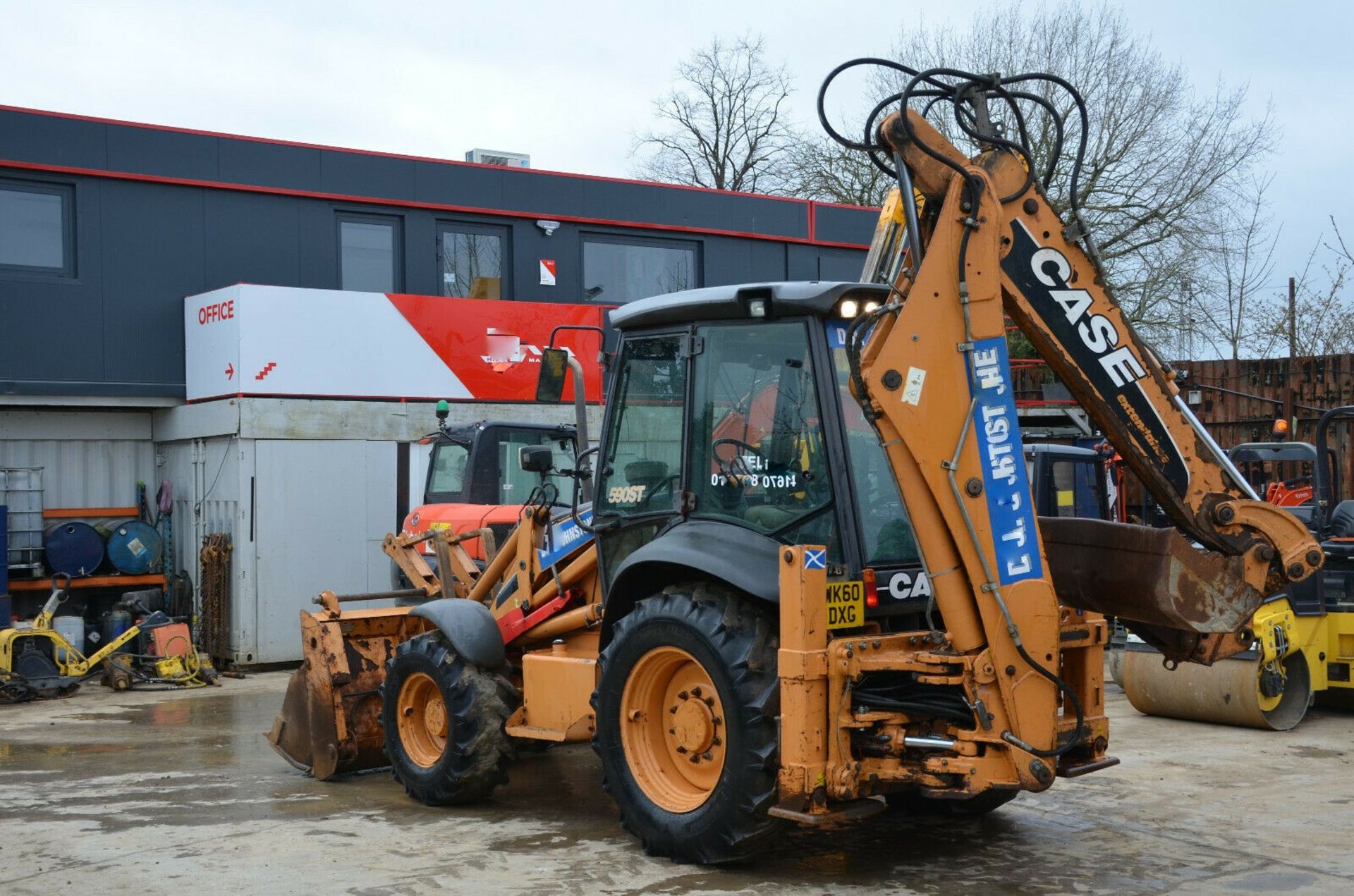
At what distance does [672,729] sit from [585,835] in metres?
0.96

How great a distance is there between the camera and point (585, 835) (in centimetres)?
687

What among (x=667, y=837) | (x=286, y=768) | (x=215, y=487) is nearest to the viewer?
(x=667, y=837)

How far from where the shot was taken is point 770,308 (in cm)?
617

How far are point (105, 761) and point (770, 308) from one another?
19.4 ft

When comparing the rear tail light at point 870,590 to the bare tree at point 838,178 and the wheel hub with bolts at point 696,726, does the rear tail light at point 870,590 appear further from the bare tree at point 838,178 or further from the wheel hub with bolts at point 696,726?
the bare tree at point 838,178

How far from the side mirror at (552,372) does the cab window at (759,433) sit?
100 centimetres

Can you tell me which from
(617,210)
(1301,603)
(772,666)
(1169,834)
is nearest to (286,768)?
(772,666)

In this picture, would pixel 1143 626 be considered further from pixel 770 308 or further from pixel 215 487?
pixel 215 487

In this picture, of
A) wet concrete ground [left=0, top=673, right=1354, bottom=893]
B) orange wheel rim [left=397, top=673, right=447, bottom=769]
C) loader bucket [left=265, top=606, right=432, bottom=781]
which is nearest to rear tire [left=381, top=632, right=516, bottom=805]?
orange wheel rim [left=397, top=673, right=447, bottom=769]

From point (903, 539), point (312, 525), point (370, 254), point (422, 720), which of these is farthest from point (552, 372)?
point (370, 254)

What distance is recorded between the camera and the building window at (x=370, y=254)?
16.8 meters

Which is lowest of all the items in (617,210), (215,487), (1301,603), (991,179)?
(1301,603)

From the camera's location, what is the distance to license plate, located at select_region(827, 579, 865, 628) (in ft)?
18.9

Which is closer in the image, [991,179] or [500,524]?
[991,179]
